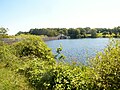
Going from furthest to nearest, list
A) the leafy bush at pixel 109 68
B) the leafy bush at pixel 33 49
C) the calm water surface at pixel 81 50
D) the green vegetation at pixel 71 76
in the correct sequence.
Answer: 1. the leafy bush at pixel 33 49
2. the calm water surface at pixel 81 50
3. the green vegetation at pixel 71 76
4. the leafy bush at pixel 109 68

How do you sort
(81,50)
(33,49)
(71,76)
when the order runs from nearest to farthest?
Result: (71,76)
(33,49)
(81,50)

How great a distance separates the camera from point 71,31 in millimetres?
136375

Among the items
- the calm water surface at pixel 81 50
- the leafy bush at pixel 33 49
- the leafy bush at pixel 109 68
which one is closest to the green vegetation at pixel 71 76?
the leafy bush at pixel 109 68

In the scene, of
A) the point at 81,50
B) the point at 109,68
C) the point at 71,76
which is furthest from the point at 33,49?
the point at 81,50

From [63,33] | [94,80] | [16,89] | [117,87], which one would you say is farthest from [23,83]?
[63,33]

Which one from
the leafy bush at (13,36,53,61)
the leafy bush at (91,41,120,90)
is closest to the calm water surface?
the leafy bush at (91,41,120,90)

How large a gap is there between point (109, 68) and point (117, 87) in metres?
0.56

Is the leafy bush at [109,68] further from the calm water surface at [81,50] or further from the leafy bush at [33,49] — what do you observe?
the leafy bush at [33,49]

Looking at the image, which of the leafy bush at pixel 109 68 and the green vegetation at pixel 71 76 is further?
the green vegetation at pixel 71 76

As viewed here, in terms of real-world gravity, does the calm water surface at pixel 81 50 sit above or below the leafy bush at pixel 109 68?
below

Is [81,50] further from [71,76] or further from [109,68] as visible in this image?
[109,68]

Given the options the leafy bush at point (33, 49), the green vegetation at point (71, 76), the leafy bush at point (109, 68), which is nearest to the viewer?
the leafy bush at point (109, 68)

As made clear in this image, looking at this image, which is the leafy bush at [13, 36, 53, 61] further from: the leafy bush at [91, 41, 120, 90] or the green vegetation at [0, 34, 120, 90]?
the leafy bush at [91, 41, 120, 90]

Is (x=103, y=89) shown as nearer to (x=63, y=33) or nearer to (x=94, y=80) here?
(x=94, y=80)
